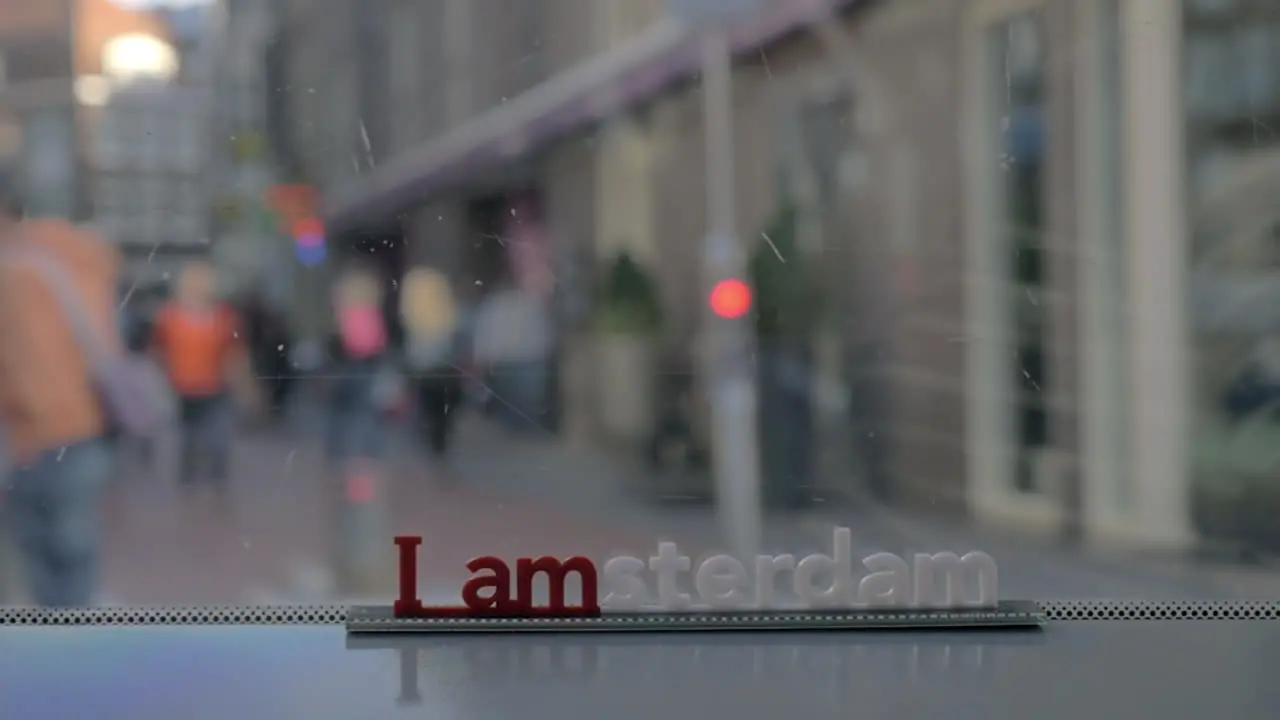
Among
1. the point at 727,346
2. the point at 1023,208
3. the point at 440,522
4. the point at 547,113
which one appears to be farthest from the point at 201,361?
the point at 1023,208

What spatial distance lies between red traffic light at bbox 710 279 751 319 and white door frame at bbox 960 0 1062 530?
0.41 m

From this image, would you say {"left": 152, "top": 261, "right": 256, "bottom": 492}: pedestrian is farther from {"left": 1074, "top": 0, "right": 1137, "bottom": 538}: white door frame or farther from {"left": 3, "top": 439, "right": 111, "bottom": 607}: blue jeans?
{"left": 1074, "top": 0, "right": 1137, "bottom": 538}: white door frame

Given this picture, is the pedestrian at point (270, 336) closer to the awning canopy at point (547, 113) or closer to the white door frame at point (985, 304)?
the awning canopy at point (547, 113)

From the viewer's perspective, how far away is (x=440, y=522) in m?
2.45

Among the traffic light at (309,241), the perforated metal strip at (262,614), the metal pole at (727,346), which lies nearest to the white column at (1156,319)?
the perforated metal strip at (262,614)

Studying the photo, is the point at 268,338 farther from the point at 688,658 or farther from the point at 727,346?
the point at 688,658

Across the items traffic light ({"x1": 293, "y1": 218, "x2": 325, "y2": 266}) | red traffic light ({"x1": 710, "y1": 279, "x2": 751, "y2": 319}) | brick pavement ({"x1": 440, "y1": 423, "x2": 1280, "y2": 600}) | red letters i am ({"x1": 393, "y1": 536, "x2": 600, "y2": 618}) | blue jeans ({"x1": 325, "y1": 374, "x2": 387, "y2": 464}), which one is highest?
traffic light ({"x1": 293, "y1": 218, "x2": 325, "y2": 266})

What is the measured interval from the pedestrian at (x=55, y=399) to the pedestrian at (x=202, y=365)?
119mm

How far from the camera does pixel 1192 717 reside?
6.58 feet

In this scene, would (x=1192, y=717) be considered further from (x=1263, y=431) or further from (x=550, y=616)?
(x=550, y=616)

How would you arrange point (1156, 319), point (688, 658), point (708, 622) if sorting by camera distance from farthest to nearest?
point (1156, 319)
point (708, 622)
point (688, 658)

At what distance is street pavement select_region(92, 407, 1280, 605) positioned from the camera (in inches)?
96.3

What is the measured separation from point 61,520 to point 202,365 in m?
0.40

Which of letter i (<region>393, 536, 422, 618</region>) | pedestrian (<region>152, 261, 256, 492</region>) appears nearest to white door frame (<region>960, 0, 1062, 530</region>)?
letter i (<region>393, 536, 422, 618</region>)
